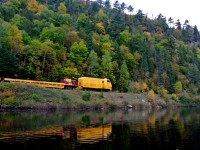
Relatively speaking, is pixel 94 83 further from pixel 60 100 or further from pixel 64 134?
pixel 64 134

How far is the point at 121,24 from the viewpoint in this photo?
15812 cm

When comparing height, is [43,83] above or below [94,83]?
below

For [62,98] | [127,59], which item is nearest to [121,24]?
[127,59]

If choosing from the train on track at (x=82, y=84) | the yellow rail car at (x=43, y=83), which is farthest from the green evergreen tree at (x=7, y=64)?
the train on track at (x=82, y=84)

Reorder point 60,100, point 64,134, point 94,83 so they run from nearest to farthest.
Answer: point 64,134, point 60,100, point 94,83

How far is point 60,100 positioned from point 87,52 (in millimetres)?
35647

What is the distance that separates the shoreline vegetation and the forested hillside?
882 centimetres

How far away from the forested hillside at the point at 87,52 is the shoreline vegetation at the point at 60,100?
28.9 ft

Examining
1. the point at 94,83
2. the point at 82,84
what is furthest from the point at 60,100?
the point at 94,83

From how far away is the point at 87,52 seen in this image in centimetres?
10456

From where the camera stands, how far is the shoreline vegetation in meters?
64.1

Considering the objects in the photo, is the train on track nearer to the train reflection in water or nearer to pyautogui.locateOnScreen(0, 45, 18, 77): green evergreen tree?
pyautogui.locateOnScreen(0, 45, 18, 77): green evergreen tree

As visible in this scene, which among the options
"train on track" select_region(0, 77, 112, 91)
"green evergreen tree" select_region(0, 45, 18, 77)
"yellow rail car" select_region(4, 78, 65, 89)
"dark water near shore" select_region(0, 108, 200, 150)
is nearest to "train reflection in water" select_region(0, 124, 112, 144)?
"dark water near shore" select_region(0, 108, 200, 150)

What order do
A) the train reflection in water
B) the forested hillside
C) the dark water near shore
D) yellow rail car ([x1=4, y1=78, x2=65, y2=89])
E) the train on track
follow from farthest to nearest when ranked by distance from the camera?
the forested hillside
the train on track
yellow rail car ([x1=4, y1=78, x2=65, y2=89])
the train reflection in water
the dark water near shore
